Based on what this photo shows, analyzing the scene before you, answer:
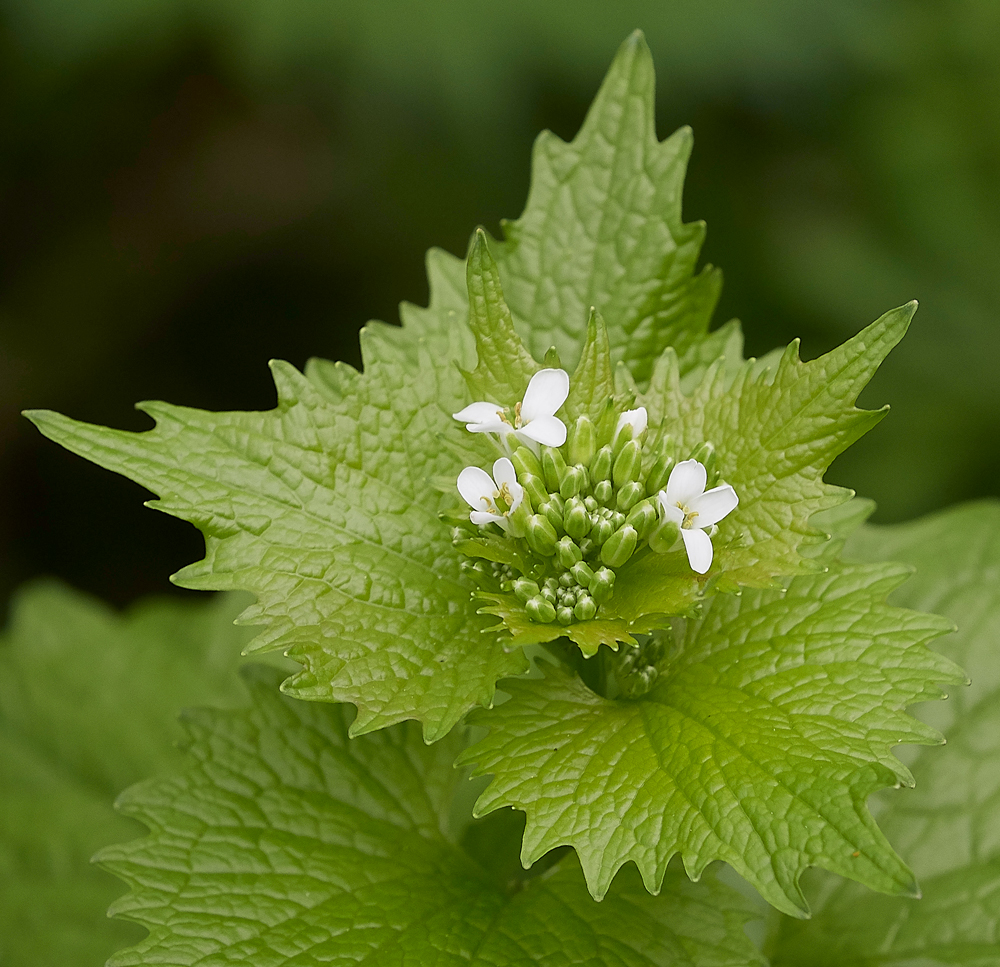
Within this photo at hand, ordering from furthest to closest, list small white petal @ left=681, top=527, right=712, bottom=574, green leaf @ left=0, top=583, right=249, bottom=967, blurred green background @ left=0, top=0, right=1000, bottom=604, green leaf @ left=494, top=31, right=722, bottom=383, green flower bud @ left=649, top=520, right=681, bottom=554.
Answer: blurred green background @ left=0, top=0, right=1000, bottom=604, green leaf @ left=0, top=583, right=249, bottom=967, green leaf @ left=494, top=31, right=722, bottom=383, green flower bud @ left=649, top=520, right=681, bottom=554, small white petal @ left=681, top=527, right=712, bottom=574

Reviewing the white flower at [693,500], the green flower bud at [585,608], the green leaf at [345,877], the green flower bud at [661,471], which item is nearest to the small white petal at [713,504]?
the white flower at [693,500]

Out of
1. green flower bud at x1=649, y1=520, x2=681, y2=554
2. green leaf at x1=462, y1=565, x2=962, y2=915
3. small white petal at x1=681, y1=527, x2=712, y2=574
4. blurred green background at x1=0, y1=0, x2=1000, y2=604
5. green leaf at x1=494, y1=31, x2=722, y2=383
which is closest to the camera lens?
green leaf at x1=462, y1=565, x2=962, y2=915

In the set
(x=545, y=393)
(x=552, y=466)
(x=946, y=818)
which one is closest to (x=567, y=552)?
(x=552, y=466)

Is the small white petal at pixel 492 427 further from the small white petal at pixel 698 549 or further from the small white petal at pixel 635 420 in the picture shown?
the small white petal at pixel 698 549

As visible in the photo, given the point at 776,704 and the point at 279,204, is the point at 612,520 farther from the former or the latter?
the point at 279,204

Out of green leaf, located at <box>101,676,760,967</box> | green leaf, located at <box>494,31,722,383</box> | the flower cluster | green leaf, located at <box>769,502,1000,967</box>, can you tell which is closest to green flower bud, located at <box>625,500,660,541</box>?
the flower cluster

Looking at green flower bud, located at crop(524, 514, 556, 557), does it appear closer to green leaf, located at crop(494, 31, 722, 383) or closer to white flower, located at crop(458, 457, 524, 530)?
white flower, located at crop(458, 457, 524, 530)

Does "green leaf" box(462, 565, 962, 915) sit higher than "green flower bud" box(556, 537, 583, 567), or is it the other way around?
"green flower bud" box(556, 537, 583, 567)
